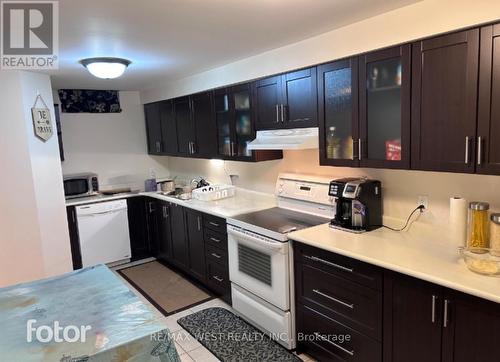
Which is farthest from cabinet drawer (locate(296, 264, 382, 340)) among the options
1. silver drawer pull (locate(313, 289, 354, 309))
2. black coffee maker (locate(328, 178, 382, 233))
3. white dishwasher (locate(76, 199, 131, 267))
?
white dishwasher (locate(76, 199, 131, 267))

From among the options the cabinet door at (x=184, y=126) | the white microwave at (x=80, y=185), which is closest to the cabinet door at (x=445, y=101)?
the cabinet door at (x=184, y=126)

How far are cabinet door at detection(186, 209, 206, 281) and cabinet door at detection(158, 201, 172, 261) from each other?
553 millimetres

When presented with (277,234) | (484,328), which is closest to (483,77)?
(484,328)

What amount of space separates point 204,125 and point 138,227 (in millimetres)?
1775

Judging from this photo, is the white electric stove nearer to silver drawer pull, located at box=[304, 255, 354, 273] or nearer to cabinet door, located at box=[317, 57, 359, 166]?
silver drawer pull, located at box=[304, 255, 354, 273]

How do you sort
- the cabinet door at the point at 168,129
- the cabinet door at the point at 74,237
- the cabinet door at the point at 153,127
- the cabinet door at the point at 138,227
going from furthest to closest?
the cabinet door at the point at 153,127 → the cabinet door at the point at 138,227 → the cabinet door at the point at 168,129 → the cabinet door at the point at 74,237

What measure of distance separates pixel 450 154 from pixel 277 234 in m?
1.23

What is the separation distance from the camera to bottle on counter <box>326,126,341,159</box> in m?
2.62

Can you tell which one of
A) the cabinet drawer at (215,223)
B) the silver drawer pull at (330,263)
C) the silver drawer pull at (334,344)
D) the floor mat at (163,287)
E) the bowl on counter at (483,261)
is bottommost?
the floor mat at (163,287)

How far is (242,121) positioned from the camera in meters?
3.46

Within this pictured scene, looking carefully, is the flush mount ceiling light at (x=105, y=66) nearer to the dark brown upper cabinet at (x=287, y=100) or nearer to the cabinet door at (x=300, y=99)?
the dark brown upper cabinet at (x=287, y=100)

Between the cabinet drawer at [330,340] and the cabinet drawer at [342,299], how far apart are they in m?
0.05

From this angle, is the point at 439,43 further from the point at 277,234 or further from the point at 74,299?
the point at 74,299

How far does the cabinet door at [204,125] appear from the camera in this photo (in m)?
3.88
